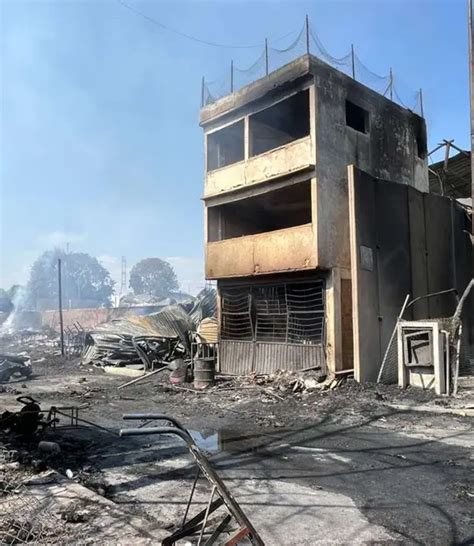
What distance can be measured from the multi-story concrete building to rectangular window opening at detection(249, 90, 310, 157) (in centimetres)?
4

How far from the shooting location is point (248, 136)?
1470 cm

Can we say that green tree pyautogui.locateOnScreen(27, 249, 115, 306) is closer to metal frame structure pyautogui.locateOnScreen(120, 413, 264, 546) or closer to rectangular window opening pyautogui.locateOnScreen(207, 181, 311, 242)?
rectangular window opening pyautogui.locateOnScreen(207, 181, 311, 242)

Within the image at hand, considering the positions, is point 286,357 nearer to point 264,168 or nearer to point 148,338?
point 264,168

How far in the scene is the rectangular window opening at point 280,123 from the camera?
1445 cm

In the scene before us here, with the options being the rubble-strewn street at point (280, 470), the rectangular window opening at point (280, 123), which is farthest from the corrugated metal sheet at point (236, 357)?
the rectangular window opening at point (280, 123)

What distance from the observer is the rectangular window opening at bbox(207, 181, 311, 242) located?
1545 cm

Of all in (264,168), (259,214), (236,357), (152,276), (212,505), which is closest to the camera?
(212,505)

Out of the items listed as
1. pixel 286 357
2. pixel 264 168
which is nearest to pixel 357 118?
pixel 264 168

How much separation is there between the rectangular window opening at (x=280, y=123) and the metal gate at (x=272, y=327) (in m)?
4.37

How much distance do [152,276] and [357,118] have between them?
84509 mm

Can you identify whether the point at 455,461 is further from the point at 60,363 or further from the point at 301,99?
the point at 60,363

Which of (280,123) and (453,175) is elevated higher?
(280,123)

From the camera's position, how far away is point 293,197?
1540 cm

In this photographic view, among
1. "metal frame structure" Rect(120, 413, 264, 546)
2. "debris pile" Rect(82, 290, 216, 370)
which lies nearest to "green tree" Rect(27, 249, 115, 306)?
"debris pile" Rect(82, 290, 216, 370)
